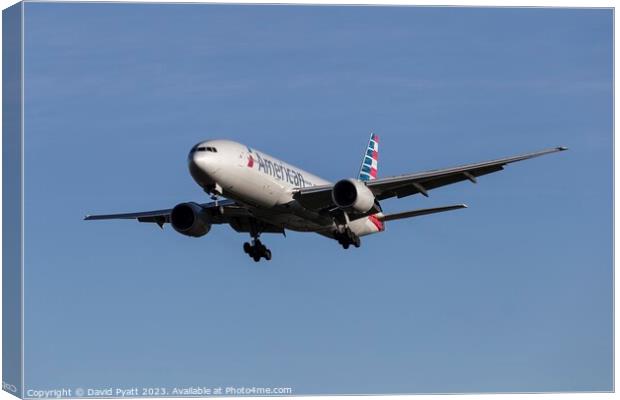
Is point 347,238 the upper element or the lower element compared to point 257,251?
lower

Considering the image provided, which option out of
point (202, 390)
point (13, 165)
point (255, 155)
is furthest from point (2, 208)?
point (255, 155)

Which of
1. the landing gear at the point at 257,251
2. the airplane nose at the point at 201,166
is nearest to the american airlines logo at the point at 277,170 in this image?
the airplane nose at the point at 201,166

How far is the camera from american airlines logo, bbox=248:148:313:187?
125ft

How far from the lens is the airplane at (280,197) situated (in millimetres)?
37062

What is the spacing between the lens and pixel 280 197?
38969mm

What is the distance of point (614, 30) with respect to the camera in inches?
1353

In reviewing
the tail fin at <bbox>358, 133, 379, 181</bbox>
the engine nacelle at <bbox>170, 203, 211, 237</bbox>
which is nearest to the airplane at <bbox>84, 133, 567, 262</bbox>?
the engine nacelle at <bbox>170, 203, 211, 237</bbox>

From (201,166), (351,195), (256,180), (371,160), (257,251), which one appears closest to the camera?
(201,166)

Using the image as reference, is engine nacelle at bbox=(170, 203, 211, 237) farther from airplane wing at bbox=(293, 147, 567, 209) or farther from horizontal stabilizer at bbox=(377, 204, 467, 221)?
horizontal stabilizer at bbox=(377, 204, 467, 221)

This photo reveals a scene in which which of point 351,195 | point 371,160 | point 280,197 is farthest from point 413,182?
point 371,160

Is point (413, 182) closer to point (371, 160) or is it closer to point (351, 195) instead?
point (351, 195)

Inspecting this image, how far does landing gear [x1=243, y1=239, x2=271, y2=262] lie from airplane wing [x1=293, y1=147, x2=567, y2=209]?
14.0 ft

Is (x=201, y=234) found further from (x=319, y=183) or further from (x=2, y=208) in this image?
(x=2, y=208)

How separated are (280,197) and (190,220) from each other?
14.3ft
